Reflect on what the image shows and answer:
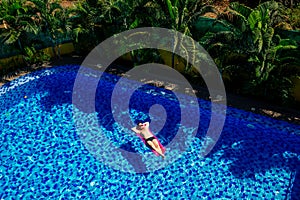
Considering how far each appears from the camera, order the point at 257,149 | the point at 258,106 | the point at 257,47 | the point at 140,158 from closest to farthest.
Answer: the point at 257,149, the point at 140,158, the point at 257,47, the point at 258,106

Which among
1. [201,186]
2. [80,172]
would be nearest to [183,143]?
[201,186]

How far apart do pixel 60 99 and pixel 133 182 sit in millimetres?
5514

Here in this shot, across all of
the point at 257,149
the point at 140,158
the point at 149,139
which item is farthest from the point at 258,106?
the point at 140,158

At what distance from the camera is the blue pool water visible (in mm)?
9336

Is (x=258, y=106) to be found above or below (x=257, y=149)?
above

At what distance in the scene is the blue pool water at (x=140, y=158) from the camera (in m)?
9.34

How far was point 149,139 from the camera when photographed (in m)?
10.4

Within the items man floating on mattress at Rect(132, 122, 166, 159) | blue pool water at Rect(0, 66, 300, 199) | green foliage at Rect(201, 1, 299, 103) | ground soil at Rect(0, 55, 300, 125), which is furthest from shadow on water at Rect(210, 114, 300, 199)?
man floating on mattress at Rect(132, 122, 166, 159)

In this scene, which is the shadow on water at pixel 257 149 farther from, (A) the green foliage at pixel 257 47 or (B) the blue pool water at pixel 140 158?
(A) the green foliage at pixel 257 47

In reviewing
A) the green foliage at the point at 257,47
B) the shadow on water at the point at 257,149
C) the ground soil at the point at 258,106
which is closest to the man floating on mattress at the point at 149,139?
the shadow on water at the point at 257,149

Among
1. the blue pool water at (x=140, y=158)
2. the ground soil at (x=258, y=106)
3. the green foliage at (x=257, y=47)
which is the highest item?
the green foliage at (x=257, y=47)

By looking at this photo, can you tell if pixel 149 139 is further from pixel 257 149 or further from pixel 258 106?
pixel 258 106

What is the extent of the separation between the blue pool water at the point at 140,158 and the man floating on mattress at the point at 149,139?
0.92ft

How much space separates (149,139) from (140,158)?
0.71 metres
